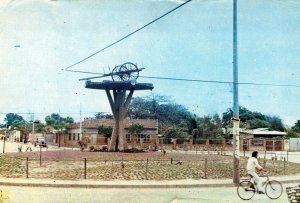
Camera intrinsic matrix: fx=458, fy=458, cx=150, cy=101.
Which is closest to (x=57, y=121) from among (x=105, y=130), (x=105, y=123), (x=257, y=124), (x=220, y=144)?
(x=105, y=123)

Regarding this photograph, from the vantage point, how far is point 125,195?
10266mm

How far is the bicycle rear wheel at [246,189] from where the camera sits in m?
9.91

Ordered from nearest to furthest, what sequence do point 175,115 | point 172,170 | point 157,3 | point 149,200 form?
point 157,3 < point 149,200 < point 172,170 < point 175,115

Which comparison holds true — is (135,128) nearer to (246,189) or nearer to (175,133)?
(175,133)

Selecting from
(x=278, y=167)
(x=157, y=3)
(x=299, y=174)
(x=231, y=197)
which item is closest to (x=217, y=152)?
(x=278, y=167)

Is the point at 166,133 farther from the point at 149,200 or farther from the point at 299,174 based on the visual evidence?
the point at 149,200

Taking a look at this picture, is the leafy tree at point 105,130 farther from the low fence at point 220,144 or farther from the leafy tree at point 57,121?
the leafy tree at point 57,121

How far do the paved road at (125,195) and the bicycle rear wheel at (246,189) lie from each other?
0.40ft

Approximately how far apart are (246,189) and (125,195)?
2670mm

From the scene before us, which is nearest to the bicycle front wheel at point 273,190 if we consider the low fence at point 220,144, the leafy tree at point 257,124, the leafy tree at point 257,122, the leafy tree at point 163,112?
the leafy tree at point 257,122

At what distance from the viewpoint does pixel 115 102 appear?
26844 mm

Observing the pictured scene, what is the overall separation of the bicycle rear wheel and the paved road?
0.12m

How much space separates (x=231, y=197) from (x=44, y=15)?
5.50 metres

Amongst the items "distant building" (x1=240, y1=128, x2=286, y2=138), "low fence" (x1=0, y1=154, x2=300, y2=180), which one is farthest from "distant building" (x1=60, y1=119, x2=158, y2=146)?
"low fence" (x1=0, y1=154, x2=300, y2=180)
